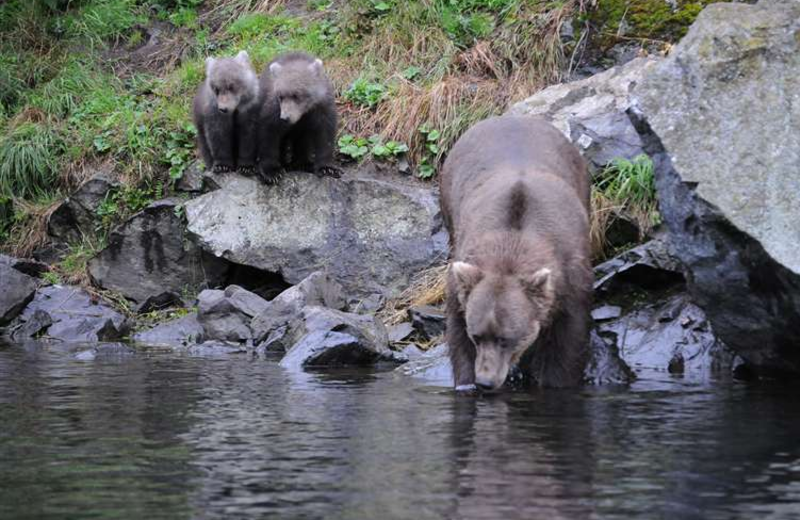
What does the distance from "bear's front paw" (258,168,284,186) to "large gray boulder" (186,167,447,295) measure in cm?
6

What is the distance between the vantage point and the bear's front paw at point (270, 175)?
41.7 feet

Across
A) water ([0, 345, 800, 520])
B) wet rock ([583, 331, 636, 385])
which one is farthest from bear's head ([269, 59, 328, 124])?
wet rock ([583, 331, 636, 385])

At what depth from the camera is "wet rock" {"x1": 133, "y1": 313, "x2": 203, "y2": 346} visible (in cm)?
1164

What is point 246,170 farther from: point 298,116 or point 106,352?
point 106,352

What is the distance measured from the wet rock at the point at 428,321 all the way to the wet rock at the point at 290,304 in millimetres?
953

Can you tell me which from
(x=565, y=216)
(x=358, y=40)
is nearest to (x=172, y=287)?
(x=358, y=40)

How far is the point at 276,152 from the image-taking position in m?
12.7

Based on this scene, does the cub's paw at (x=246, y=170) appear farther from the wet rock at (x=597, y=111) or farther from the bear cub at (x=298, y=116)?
the wet rock at (x=597, y=111)

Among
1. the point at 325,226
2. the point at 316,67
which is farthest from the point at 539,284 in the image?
the point at 316,67

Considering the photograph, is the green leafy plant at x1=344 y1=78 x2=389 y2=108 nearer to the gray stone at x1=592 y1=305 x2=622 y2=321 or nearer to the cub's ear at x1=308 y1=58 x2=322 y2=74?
the cub's ear at x1=308 y1=58 x2=322 y2=74

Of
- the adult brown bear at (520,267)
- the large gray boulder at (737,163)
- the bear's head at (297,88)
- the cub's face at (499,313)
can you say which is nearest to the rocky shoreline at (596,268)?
the large gray boulder at (737,163)

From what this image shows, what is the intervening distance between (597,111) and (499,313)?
174 inches

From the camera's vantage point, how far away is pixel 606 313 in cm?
917

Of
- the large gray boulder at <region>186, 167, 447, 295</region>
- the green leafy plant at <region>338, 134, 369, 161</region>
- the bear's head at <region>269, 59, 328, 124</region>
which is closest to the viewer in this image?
the large gray boulder at <region>186, 167, 447, 295</region>
